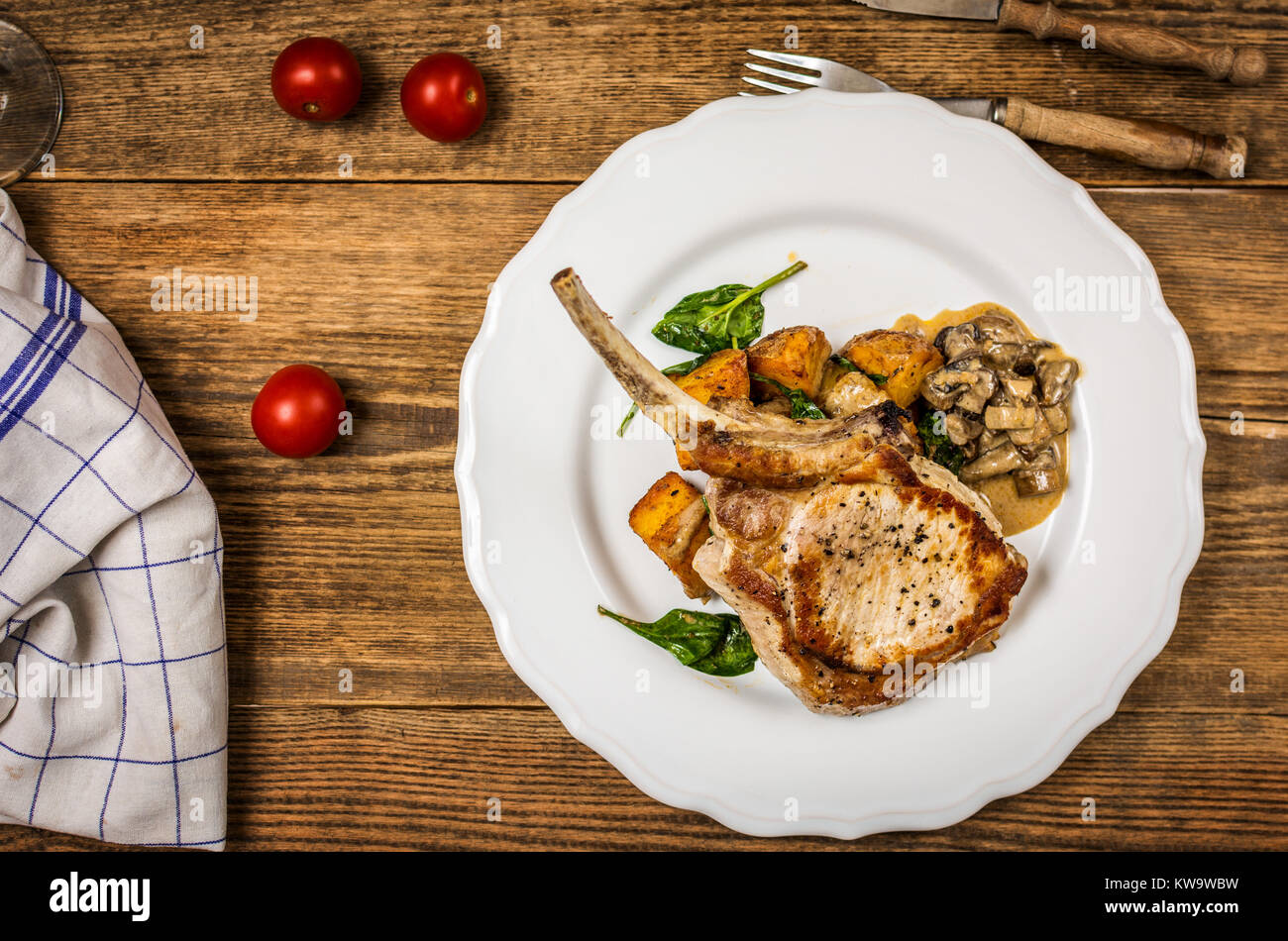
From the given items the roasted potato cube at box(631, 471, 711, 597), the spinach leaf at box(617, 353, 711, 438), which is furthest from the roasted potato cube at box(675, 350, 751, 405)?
the roasted potato cube at box(631, 471, 711, 597)

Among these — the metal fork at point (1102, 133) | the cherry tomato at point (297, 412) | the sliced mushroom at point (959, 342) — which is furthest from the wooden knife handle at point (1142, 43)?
the cherry tomato at point (297, 412)

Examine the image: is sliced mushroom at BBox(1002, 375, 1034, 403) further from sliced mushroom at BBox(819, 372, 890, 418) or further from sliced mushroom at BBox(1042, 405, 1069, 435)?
sliced mushroom at BBox(819, 372, 890, 418)

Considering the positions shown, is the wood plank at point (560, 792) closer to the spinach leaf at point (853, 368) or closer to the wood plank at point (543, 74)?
the spinach leaf at point (853, 368)

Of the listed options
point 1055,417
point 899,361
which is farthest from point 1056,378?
point 899,361

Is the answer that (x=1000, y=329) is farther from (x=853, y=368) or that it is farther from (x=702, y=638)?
(x=702, y=638)

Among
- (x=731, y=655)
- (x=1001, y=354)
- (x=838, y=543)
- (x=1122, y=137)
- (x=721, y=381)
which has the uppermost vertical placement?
(x=1122, y=137)

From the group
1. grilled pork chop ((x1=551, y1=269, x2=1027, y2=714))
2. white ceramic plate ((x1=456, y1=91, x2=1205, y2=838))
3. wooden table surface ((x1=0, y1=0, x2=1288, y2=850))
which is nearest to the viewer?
grilled pork chop ((x1=551, y1=269, x2=1027, y2=714))
